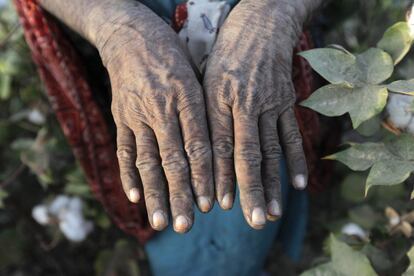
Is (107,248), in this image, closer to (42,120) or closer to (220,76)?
(42,120)

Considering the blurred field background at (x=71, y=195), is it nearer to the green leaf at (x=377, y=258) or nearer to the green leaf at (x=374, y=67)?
the green leaf at (x=377, y=258)

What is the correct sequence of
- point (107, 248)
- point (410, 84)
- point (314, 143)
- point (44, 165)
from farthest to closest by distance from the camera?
point (107, 248) < point (44, 165) < point (314, 143) < point (410, 84)

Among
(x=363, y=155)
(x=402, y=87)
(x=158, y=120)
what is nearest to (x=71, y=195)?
(x=158, y=120)

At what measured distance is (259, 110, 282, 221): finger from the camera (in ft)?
2.24

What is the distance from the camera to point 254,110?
695 millimetres

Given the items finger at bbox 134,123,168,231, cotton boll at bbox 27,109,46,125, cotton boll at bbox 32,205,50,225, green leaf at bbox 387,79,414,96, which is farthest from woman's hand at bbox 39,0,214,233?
cotton boll at bbox 32,205,50,225

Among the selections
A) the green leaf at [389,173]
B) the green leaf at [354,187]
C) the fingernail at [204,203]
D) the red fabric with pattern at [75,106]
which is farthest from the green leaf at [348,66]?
the green leaf at [354,187]

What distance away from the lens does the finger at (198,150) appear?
0.67 meters

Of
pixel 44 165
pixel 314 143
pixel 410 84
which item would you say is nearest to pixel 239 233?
pixel 314 143

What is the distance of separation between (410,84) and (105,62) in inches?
16.3

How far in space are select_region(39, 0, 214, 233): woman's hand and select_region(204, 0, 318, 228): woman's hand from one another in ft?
0.07

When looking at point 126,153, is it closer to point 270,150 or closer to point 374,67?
point 270,150

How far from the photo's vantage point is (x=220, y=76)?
707 millimetres

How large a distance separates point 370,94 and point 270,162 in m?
0.15
